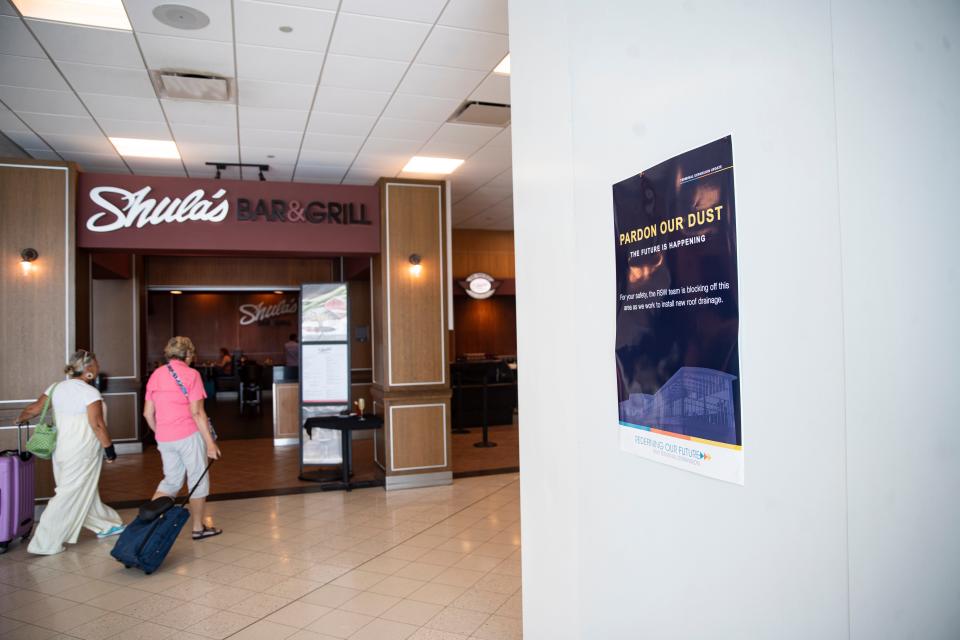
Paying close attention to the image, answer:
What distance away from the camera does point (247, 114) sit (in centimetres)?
558

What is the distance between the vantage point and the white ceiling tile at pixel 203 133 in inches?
230

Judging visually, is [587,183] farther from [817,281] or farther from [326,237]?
[326,237]

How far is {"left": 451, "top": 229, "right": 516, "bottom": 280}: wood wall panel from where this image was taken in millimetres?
12539

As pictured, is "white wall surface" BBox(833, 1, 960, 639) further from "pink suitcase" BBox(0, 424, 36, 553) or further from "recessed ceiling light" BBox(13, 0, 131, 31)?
"pink suitcase" BBox(0, 424, 36, 553)

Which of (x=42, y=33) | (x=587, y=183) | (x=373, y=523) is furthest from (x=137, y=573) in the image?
(x=587, y=183)

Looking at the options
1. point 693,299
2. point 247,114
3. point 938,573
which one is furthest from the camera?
point 247,114

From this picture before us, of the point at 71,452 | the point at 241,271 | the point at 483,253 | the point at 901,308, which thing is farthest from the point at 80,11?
the point at 483,253

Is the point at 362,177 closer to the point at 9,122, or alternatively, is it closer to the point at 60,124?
the point at 60,124

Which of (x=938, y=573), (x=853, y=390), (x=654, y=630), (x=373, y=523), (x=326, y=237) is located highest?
(x=326, y=237)

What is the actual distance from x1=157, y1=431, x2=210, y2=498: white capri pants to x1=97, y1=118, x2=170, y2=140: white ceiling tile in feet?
9.81

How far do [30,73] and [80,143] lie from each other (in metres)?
1.74

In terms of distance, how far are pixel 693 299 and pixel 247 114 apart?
16.7 ft

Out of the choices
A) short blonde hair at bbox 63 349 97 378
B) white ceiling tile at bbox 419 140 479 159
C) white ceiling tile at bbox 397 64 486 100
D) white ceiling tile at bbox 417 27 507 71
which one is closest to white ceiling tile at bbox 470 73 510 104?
white ceiling tile at bbox 397 64 486 100

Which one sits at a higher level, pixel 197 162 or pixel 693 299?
pixel 197 162
